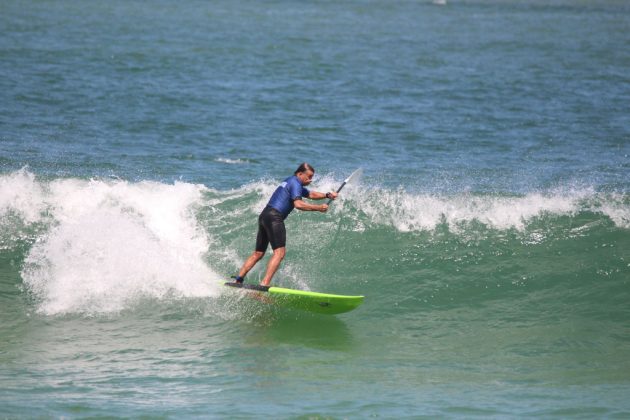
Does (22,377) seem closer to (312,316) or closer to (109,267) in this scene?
(109,267)

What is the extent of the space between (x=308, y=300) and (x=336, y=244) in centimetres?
257

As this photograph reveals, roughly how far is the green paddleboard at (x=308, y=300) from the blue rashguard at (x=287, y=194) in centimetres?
92

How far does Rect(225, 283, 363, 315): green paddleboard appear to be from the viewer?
9.63 meters

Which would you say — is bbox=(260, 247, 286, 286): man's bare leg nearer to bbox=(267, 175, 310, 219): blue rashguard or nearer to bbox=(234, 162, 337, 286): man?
bbox=(234, 162, 337, 286): man

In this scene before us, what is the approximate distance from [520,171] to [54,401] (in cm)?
1151

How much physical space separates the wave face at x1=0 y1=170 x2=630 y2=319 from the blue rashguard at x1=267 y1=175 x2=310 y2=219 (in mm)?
1319

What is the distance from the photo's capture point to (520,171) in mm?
16703

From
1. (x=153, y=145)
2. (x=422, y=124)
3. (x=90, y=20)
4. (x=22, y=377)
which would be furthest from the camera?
(x=90, y=20)

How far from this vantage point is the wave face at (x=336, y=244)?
1059cm

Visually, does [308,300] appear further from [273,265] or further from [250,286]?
[250,286]

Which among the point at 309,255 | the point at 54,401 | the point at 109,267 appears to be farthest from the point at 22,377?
the point at 309,255

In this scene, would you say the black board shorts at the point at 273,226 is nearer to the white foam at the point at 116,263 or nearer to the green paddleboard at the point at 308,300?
the green paddleboard at the point at 308,300

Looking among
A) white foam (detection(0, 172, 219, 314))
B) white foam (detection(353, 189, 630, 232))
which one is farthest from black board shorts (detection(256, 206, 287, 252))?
white foam (detection(353, 189, 630, 232))

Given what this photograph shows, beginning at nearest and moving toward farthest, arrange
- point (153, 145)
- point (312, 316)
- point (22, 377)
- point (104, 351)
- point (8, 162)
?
point (22, 377)
point (104, 351)
point (312, 316)
point (8, 162)
point (153, 145)
